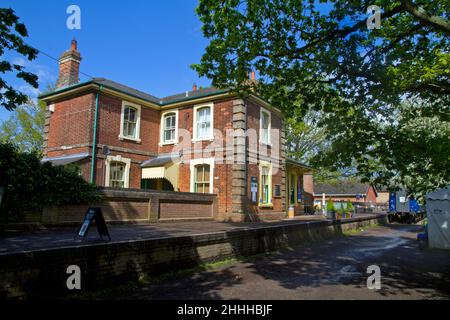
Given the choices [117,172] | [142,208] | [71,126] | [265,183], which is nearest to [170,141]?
[117,172]

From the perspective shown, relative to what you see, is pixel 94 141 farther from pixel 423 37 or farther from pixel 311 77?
pixel 423 37

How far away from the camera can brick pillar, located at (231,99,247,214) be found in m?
17.2

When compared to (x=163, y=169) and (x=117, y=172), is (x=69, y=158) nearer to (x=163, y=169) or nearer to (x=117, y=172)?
(x=117, y=172)

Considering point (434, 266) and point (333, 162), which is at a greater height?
point (333, 162)

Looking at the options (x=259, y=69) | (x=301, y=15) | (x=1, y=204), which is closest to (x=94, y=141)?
(x=1, y=204)

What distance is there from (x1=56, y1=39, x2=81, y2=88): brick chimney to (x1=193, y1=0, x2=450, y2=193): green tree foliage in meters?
14.1

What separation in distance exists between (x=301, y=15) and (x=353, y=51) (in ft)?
5.15

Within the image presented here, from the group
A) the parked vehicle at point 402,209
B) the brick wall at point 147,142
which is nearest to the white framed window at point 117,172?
the brick wall at point 147,142

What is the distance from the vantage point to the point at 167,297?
6.02 metres

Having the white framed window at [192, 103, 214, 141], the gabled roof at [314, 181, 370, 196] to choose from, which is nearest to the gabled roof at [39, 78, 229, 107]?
the white framed window at [192, 103, 214, 141]

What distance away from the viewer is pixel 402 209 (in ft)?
101

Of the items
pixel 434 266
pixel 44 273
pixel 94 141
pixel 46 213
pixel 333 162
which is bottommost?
pixel 434 266

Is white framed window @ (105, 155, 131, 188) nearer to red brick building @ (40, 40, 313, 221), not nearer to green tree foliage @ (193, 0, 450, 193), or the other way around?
red brick building @ (40, 40, 313, 221)
